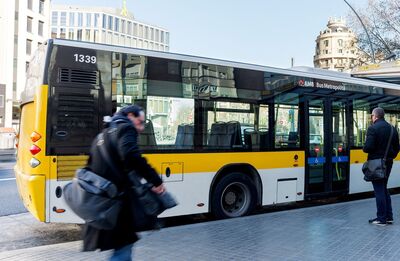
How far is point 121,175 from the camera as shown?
3.60m

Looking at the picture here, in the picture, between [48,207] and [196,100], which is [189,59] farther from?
[48,207]

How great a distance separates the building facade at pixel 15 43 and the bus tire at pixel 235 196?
46584mm

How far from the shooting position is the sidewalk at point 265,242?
5461mm

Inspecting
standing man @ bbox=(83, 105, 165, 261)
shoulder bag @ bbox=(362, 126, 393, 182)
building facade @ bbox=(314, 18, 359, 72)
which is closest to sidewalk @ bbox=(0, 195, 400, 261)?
shoulder bag @ bbox=(362, 126, 393, 182)

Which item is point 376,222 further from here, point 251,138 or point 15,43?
point 15,43

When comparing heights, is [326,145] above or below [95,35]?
below

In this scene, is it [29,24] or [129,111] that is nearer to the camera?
[129,111]

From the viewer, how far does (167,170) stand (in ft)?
23.5

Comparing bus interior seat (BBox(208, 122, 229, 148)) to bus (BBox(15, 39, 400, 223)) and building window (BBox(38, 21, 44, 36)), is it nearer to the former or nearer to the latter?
bus (BBox(15, 39, 400, 223))

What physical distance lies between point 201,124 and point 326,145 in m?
3.30

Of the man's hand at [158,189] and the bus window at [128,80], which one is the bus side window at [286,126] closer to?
the bus window at [128,80]

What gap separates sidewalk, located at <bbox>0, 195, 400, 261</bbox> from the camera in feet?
17.9

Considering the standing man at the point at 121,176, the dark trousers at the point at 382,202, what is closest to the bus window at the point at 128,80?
the standing man at the point at 121,176

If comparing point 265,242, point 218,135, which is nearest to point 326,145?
point 218,135
